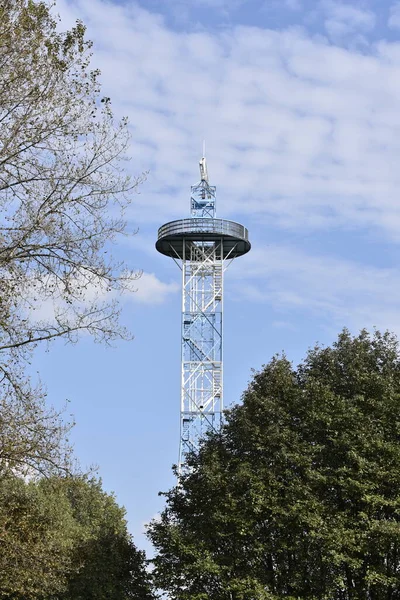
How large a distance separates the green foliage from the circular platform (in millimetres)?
14979

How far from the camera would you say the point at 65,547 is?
93.6 feet

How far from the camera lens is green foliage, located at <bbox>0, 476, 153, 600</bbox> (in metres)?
18.4

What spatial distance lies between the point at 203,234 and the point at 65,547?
26159mm

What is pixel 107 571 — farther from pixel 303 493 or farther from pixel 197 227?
pixel 197 227

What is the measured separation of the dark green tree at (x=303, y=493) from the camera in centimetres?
2255

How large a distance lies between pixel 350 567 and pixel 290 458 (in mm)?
3212

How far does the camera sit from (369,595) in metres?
22.8

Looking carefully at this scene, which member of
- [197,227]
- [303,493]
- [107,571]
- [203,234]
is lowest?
[107,571]

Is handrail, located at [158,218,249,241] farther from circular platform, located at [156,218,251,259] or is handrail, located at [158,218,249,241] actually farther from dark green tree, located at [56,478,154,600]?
dark green tree, located at [56,478,154,600]

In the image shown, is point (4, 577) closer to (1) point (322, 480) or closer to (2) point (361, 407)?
(1) point (322, 480)

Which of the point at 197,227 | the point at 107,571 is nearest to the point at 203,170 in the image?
the point at 197,227

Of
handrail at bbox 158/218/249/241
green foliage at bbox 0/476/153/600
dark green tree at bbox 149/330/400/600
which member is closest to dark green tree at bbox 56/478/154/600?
green foliage at bbox 0/476/153/600

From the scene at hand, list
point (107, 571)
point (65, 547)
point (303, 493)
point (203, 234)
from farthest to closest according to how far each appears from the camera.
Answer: point (203, 234) → point (107, 571) → point (65, 547) → point (303, 493)

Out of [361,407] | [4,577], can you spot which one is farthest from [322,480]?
[4,577]
